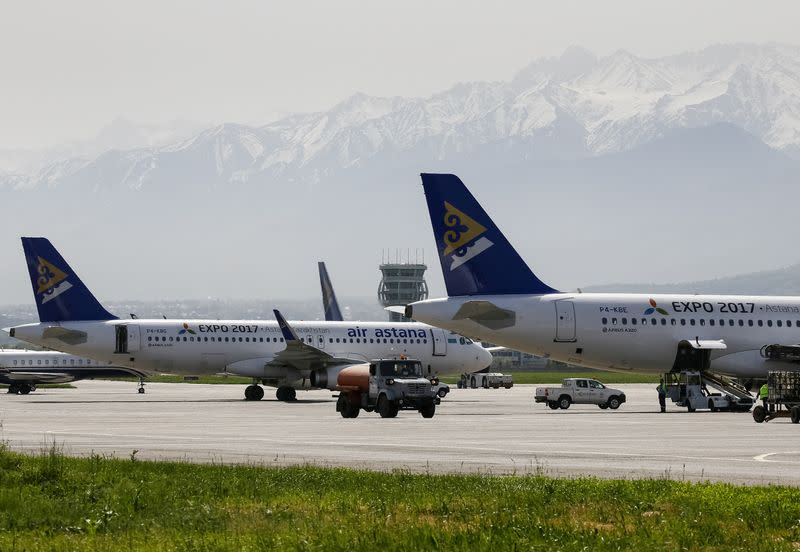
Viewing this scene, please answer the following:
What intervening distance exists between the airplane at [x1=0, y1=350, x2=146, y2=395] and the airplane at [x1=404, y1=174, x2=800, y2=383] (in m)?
45.1

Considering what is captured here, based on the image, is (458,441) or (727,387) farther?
(727,387)

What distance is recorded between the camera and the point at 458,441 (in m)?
33.5

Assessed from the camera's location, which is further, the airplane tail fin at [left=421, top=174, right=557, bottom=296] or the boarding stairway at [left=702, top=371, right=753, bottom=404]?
the boarding stairway at [left=702, top=371, right=753, bottom=404]

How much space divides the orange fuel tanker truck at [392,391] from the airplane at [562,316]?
13.9 feet

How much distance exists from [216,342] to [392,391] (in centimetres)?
2805

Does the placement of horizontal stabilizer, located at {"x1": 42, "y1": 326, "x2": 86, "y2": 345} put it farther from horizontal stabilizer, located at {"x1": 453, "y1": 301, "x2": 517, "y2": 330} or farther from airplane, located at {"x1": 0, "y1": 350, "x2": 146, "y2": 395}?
horizontal stabilizer, located at {"x1": 453, "y1": 301, "x2": 517, "y2": 330}

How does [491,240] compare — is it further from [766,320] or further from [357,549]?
[357,549]

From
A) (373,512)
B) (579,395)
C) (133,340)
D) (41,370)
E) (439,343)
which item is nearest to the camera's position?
(373,512)

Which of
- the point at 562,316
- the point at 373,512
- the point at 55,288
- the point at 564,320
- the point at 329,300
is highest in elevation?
the point at 329,300

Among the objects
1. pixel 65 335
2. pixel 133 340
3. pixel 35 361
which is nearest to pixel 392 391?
pixel 133 340

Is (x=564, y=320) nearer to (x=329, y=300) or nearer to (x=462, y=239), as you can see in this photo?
(x=462, y=239)

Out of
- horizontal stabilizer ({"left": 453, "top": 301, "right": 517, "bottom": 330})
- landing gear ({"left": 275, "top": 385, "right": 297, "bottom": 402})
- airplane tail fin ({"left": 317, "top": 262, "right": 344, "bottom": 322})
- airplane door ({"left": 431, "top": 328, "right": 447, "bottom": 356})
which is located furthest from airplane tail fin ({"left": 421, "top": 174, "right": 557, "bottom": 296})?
airplane tail fin ({"left": 317, "top": 262, "right": 344, "bottom": 322})

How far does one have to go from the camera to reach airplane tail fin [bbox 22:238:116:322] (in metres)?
72.9

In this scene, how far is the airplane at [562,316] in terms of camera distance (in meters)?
53.1
